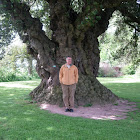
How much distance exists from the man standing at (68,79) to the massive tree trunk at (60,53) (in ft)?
2.96

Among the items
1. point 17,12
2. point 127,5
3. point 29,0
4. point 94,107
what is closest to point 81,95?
point 94,107

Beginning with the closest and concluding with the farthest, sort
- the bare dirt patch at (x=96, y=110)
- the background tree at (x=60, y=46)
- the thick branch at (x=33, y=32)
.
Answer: the bare dirt patch at (x=96, y=110), the background tree at (x=60, y=46), the thick branch at (x=33, y=32)

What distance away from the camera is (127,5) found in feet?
29.7

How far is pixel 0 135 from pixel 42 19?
847cm

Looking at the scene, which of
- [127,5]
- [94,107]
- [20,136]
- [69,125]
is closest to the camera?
[20,136]

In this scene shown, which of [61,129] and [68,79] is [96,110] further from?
[61,129]

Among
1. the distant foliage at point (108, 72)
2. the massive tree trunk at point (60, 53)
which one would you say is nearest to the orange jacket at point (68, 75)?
the massive tree trunk at point (60, 53)

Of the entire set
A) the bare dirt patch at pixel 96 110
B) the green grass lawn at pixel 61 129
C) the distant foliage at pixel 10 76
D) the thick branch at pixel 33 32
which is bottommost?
the bare dirt patch at pixel 96 110

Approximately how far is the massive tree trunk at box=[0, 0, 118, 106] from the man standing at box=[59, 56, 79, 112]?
35.5 inches

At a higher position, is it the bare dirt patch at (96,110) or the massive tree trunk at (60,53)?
the massive tree trunk at (60,53)

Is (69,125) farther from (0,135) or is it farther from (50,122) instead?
(0,135)

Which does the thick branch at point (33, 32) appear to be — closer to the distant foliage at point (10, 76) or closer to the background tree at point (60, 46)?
the background tree at point (60, 46)

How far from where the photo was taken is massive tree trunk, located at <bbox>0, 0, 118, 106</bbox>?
7.66 m

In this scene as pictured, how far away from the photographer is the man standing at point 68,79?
6.28 metres
